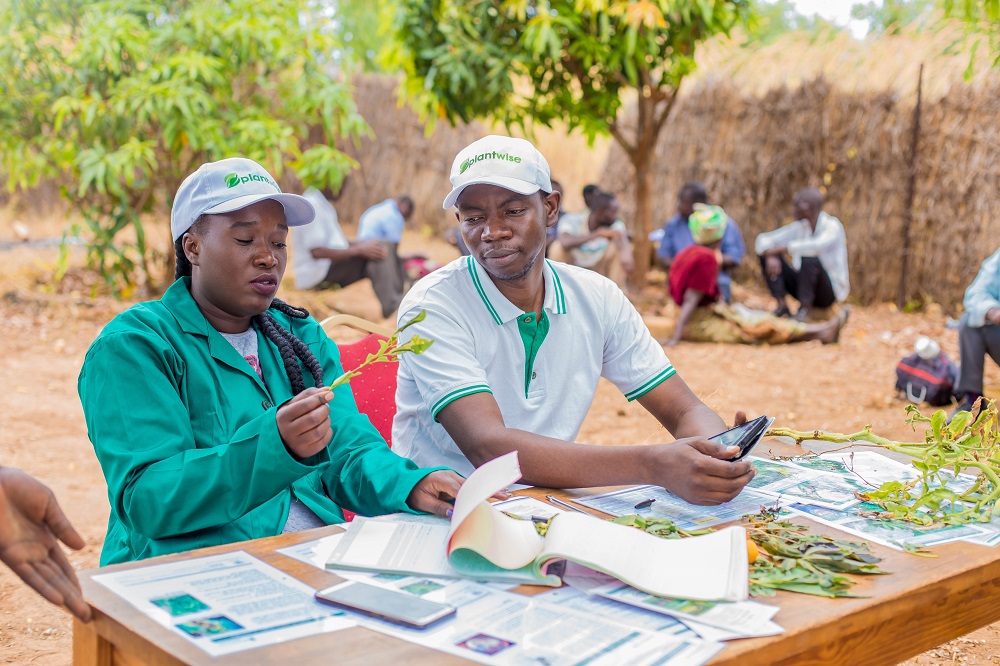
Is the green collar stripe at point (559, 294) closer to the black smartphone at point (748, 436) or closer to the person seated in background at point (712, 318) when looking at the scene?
the black smartphone at point (748, 436)

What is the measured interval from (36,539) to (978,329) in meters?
5.75

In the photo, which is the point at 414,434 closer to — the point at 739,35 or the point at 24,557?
the point at 24,557

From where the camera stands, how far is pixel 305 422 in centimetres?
181

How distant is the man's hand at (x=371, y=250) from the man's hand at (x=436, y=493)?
6.73 meters

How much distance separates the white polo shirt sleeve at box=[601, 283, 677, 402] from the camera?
2.83m

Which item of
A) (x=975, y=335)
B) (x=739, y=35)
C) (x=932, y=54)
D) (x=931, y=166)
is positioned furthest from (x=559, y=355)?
(x=739, y=35)

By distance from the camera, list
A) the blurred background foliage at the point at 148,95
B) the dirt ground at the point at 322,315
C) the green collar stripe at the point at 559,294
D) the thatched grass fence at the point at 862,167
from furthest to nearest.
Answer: the thatched grass fence at the point at 862,167, the blurred background foliage at the point at 148,95, the dirt ground at the point at 322,315, the green collar stripe at the point at 559,294

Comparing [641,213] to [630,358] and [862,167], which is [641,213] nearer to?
[862,167]

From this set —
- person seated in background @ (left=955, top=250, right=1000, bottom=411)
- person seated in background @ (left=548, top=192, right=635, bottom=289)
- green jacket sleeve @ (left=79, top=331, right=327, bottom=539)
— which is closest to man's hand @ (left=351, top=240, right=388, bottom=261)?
person seated in background @ (left=548, top=192, right=635, bottom=289)

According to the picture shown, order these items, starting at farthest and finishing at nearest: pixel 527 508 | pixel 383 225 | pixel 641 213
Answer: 1. pixel 641 213
2. pixel 383 225
3. pixel 527 508

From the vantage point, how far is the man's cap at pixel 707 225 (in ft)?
29.3

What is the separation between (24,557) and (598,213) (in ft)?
27.8

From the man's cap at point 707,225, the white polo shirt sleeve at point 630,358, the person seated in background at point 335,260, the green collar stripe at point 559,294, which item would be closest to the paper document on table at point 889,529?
the white polo shirt sleeve at point 630,358

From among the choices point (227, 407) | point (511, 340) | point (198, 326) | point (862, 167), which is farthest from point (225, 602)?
point (862, 167)
